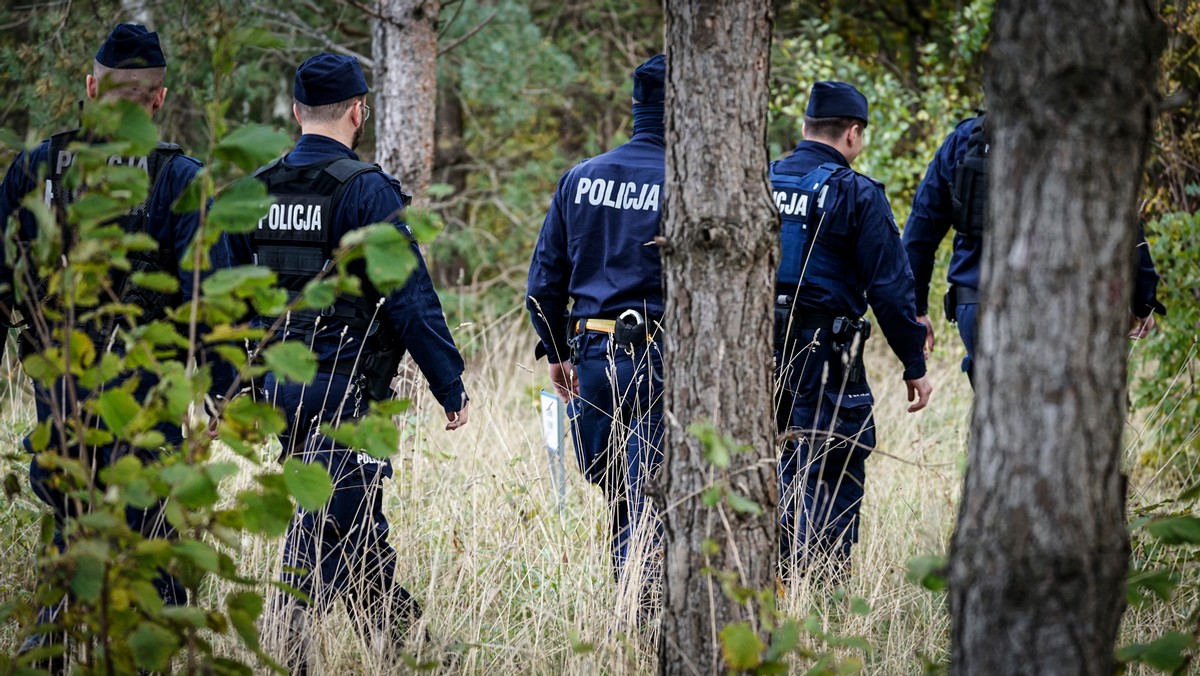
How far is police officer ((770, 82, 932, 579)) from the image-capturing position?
4.08 metres

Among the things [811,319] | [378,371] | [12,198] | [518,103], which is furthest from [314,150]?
[518,103]

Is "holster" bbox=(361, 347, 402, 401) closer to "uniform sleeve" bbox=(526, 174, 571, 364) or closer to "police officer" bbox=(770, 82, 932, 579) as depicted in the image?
"uniform sleeve" bbox=(526, 174, 571, 364)

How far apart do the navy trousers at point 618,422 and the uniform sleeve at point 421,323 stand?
550 mm

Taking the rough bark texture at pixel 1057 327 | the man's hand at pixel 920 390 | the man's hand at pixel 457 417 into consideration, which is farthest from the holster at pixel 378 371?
the rough bark texture at pixel 1057 327

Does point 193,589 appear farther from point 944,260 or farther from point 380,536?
point 944,260

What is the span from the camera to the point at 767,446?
2426mm

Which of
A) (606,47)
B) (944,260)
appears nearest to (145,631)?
(944,260)

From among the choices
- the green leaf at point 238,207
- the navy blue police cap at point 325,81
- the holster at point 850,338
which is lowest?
the holster at point 850,338

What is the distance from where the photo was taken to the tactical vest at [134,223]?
3152mm

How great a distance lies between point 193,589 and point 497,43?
22.6 feet

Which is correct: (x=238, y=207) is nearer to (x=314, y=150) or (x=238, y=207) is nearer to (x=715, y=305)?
(x=715, y=305)

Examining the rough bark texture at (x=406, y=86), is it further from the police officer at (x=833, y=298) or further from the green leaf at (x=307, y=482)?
the green leaf at (x=307, y=482)

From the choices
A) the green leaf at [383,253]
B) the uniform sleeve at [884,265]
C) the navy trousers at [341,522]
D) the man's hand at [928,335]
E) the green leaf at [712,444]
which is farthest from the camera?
the man's hand at [928,335]

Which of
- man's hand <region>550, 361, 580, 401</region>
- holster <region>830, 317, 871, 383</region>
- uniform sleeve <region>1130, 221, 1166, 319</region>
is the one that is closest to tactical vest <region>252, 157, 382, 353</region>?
man's hand <region>550, 361, 580, 401</region>
